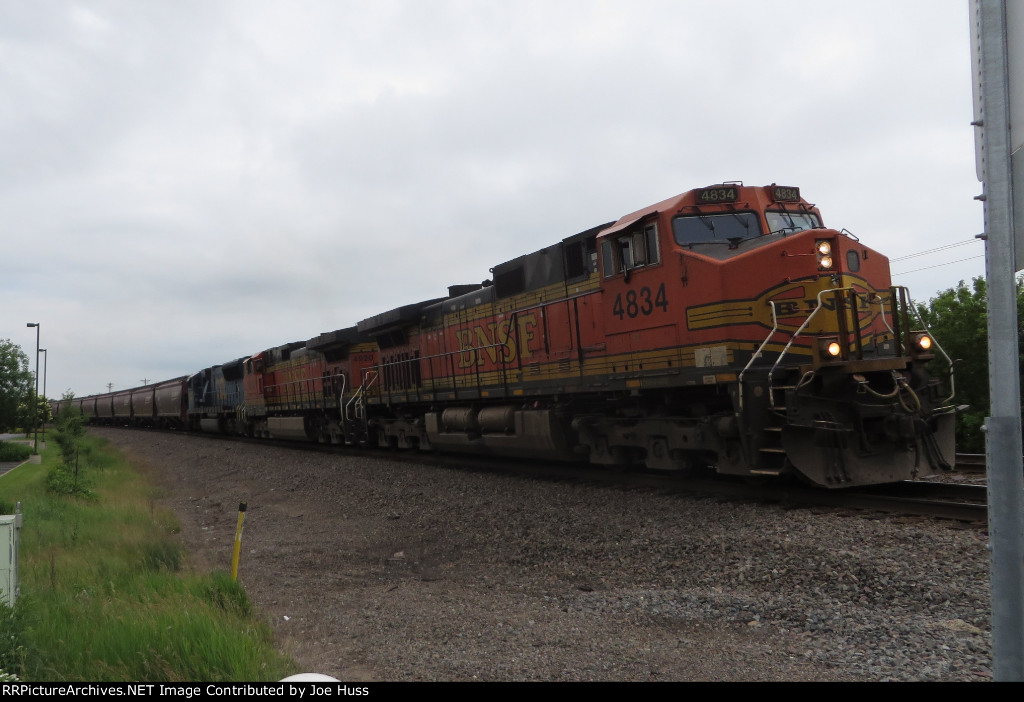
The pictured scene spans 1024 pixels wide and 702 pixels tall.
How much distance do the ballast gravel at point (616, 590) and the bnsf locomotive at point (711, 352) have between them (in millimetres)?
865

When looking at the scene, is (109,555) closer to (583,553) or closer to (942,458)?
(583,553)

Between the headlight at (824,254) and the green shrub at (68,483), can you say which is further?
the green shrub at (68,483)

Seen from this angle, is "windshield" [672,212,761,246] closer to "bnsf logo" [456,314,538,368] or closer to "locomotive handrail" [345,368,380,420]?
"bnsf logo" [456,314,538,368]

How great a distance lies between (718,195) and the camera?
976 centimetres

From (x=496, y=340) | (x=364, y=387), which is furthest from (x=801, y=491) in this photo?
(x=364, y=387)

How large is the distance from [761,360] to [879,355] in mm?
1604

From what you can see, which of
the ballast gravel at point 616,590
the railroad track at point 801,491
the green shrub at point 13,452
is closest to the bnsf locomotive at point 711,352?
the railroad track at point 801,491

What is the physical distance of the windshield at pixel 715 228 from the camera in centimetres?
949

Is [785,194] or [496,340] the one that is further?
[496,340]

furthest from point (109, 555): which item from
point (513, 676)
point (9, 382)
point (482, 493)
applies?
point (9, 382)

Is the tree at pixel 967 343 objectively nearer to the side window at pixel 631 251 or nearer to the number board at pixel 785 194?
the number board at pixel 785 194

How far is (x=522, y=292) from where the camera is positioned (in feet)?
43.3

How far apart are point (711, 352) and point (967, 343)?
16.0 metres

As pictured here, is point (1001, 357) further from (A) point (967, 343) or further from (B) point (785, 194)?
(A) point (967, 343)
